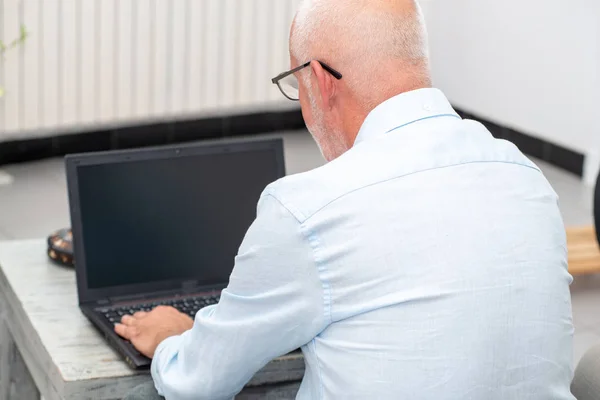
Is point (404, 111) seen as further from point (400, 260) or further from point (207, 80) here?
point (207, 80)

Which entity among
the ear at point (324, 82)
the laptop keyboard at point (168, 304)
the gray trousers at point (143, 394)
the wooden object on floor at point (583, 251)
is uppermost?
the ear at point (324, 82)

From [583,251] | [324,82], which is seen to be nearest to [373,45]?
[324,82]

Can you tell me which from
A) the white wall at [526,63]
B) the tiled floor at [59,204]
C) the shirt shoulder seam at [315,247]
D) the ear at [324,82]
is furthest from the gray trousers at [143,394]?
the white wall at [526,63]

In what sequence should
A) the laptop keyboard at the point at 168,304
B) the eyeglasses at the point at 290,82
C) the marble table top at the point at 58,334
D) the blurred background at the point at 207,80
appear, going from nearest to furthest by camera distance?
the eyeglasses at the point at 290,82 → the marble table top at the point at 58,334 → the laptop keyboard at the point at 168,304 → the blurred background at the point at 207,80

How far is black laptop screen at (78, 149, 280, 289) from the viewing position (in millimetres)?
1968

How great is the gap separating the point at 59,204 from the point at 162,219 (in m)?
2.85

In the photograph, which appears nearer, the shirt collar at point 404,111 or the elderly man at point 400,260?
the elderly man at point 400,260

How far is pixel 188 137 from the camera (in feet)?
19.2

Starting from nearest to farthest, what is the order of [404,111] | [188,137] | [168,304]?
1. [404,111]
2. [168,304]
3. [188,137]

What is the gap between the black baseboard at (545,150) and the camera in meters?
5.39

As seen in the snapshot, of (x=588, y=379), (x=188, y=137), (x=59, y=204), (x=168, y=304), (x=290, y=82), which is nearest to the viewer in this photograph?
(x=290, y=82)

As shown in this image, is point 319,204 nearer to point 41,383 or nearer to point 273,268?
point 273,268

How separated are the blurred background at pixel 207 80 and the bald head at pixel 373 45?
325 centimetres

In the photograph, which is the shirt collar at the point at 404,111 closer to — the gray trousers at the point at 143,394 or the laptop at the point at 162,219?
the gray trousers at the point at 143,394
